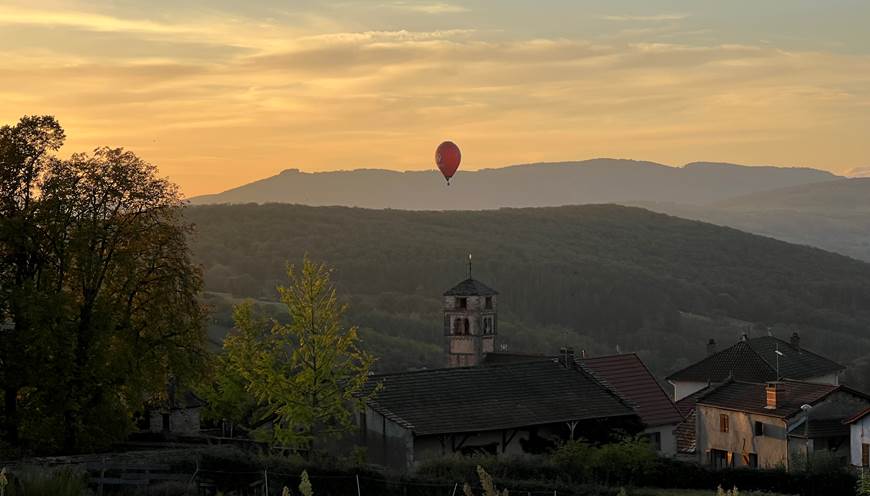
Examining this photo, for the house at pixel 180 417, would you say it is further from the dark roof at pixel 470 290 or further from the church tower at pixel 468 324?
the dark roof at pixel 470 290

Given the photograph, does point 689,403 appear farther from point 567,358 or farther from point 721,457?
point 567,358

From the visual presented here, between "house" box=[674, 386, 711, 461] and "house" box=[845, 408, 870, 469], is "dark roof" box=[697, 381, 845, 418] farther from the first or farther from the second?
"house" box=[845, 408, 870, 469]

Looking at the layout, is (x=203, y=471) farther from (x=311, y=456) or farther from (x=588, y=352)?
(x=588, y=352)

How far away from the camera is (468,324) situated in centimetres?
8425

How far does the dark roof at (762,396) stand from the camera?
2286 inches

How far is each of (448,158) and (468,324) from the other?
453 inches

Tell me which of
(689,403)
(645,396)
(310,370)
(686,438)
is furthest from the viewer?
(689,403)

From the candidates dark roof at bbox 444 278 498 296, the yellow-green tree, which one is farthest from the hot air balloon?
the yellow-green tree

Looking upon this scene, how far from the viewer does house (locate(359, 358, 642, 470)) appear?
172 feet

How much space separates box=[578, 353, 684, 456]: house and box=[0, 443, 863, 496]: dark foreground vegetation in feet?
40.6

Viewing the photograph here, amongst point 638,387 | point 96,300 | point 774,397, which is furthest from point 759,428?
point 96,300

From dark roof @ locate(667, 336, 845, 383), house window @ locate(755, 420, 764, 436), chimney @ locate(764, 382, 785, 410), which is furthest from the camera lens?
dark roof @ locate(667, 336, 845, 383)

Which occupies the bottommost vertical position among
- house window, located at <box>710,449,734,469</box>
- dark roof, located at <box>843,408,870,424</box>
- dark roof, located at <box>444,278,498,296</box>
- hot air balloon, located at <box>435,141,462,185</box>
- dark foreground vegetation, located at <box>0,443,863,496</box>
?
house window, located at <box>710,449,734,469</box>

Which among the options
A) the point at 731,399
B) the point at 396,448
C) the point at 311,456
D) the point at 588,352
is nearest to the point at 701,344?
the point at 588,352
